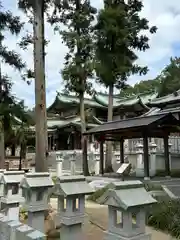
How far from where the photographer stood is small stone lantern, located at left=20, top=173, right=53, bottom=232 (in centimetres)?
414

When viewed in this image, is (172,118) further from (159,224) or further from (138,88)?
(138,88)

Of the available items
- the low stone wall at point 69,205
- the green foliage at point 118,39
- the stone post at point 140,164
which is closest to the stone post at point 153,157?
the stone post at point 140,164

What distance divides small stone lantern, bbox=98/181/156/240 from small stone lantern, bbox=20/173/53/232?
1486 millimetres

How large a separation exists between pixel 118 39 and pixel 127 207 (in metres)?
16.5

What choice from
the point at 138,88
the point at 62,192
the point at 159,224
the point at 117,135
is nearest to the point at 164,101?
the point at 117,135

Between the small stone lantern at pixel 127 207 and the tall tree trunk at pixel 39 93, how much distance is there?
4877 mm

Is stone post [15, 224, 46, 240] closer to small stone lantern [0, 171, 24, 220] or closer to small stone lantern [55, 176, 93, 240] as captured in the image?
small stone lantern [55, 176, 93, 240]

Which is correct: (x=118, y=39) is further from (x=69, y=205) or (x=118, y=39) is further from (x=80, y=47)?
(x=69, y=205)

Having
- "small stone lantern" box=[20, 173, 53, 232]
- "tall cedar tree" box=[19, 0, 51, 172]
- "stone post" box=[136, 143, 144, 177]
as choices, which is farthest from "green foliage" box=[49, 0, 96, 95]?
"small stone lantern" box=[20, 173, 53, 232]

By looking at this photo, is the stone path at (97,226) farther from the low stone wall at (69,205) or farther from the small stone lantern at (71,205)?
the small stone lantern at (71,205)

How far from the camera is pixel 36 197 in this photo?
419cm

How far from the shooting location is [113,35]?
18.3 meters

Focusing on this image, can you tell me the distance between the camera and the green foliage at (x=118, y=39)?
18.2m

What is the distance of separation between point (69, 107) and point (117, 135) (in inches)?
869
